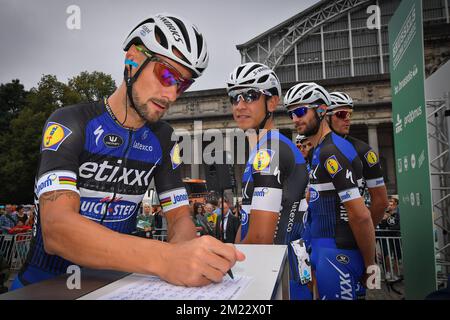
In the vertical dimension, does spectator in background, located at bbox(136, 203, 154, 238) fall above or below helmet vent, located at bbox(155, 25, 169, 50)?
below

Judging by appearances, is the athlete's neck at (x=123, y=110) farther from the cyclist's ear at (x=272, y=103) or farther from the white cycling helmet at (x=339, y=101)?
the white cycling helmet at (x=339, y=101)

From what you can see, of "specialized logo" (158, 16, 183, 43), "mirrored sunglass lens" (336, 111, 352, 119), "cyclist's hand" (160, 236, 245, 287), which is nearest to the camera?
"cyclist's hand" (160, 236, 245, 287)

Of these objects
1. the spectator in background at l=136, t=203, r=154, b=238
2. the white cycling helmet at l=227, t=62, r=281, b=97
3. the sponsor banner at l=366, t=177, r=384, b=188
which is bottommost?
the spectator in background at l=136, t=203, r=154, b=238

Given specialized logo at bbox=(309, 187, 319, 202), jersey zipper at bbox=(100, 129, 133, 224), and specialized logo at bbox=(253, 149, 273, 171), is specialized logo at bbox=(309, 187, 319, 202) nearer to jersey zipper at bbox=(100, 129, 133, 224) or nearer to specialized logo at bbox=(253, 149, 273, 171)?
specialized logo at bbox=(253, 149, 273, 171)

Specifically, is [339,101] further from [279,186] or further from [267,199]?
[267,199]

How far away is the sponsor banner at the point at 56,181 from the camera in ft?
5.14

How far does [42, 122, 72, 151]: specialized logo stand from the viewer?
5.63ft

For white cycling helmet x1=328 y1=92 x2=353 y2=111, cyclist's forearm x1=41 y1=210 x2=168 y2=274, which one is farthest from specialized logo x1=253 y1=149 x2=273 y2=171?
white cycling helmet x1=328 y1=92 x2=353 y2=111

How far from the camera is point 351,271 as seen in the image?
3514mm

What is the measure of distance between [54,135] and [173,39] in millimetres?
887

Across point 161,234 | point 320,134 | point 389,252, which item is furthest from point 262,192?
point 161,234

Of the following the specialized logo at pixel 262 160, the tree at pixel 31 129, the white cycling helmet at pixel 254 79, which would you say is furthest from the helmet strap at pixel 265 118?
the tree at pixel 31 129

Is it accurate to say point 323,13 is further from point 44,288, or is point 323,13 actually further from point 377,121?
point 44,288
